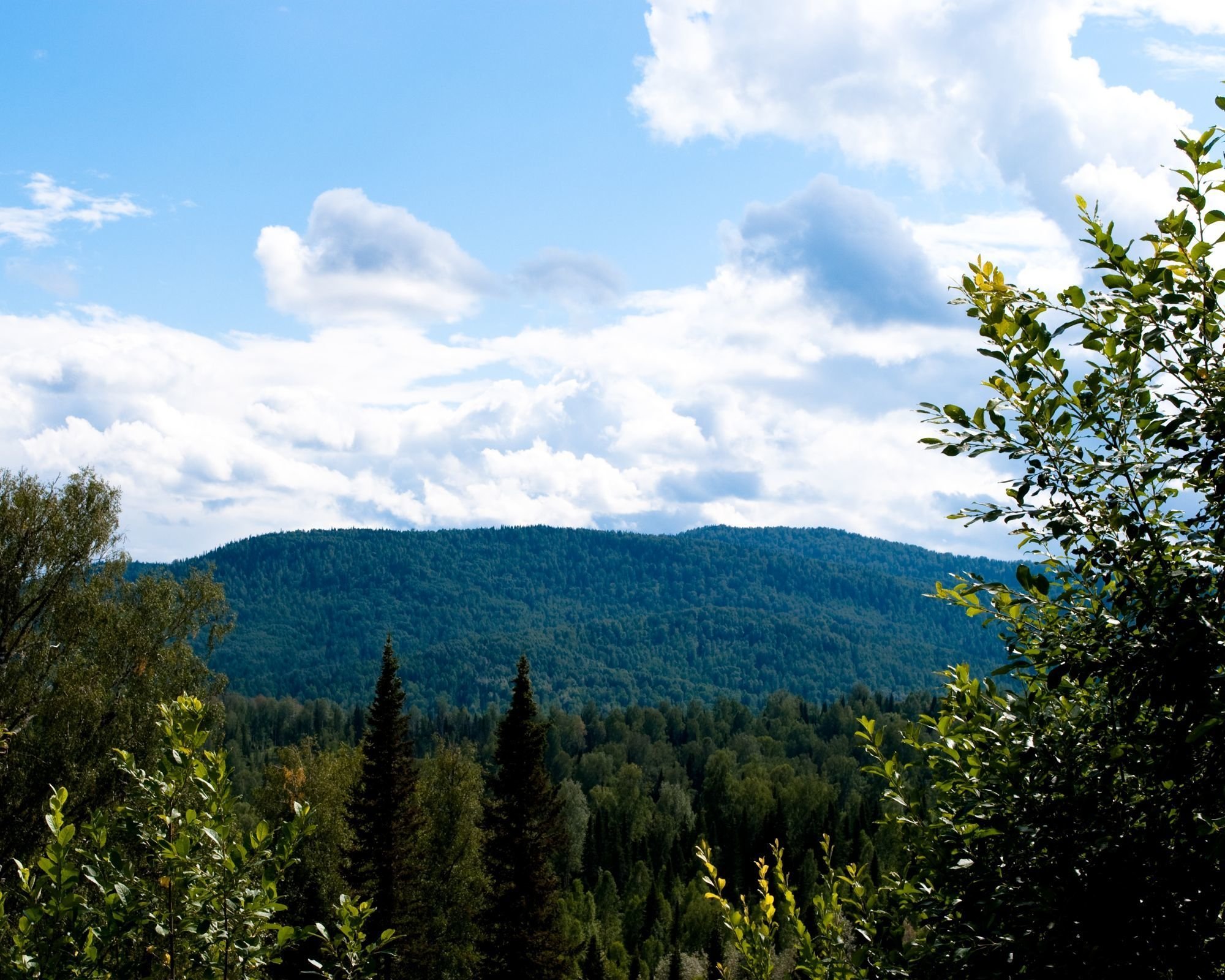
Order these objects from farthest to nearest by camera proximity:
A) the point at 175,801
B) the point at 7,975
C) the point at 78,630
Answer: the point at 78,630
the point at 175,801
the point at 7,975

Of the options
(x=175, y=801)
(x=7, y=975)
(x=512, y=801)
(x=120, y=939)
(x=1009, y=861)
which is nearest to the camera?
(x=1009, y=861)

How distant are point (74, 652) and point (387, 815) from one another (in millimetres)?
15434

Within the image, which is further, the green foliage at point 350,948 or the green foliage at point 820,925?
the green foliage at point 350,948

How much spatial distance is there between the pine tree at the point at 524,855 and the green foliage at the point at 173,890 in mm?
24402

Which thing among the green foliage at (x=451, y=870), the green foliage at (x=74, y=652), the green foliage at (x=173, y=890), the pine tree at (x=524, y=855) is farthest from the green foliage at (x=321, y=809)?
the green foliage at (x=173, y=890)

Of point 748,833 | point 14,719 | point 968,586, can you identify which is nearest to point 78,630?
point 14,719

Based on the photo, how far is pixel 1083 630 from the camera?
171 inches

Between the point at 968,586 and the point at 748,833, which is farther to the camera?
the point at 748,833

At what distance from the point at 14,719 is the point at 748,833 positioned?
71398mm

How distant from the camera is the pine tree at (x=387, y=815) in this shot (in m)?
32.6

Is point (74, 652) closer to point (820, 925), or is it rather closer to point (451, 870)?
point (820, 925)

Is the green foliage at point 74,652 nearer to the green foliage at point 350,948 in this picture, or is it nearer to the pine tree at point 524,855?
the pine tree at point 524,855

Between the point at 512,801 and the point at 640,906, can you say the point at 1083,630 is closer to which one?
the point at 512,801

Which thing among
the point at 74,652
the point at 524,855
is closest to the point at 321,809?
the point at 524,855
